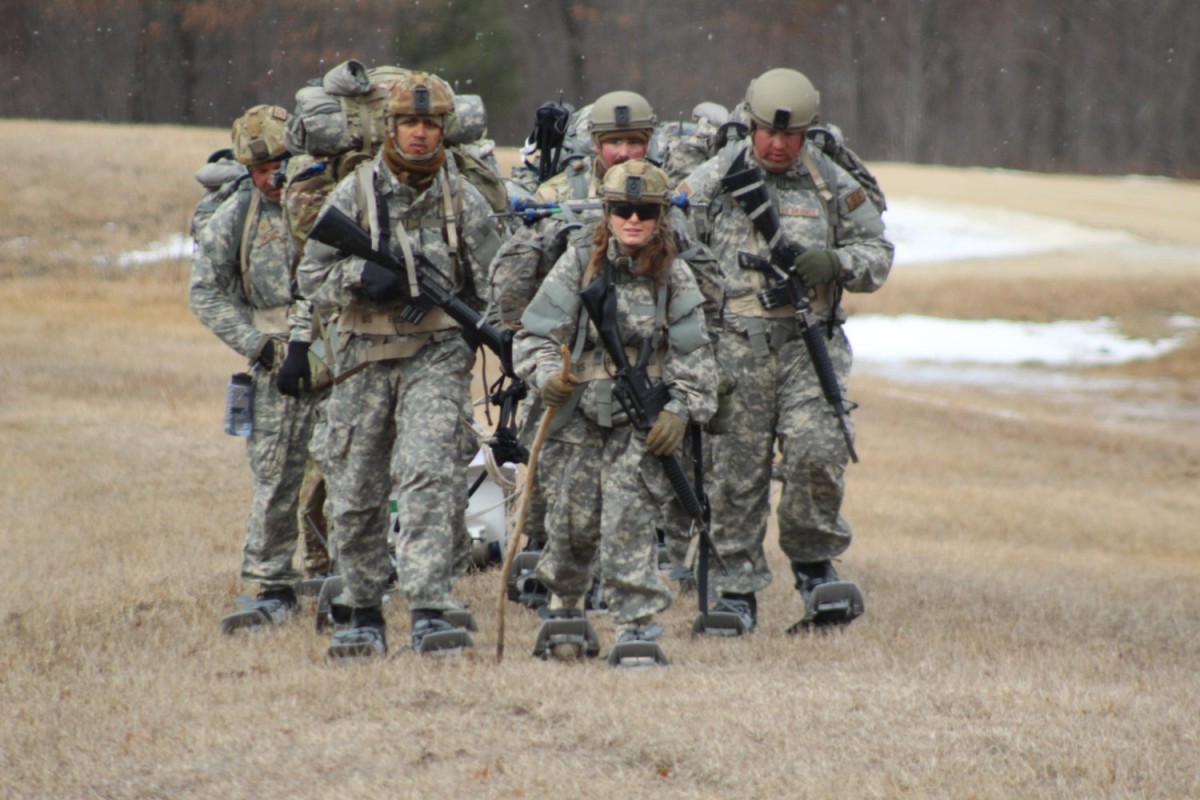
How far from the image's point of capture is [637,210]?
6246 millimetres

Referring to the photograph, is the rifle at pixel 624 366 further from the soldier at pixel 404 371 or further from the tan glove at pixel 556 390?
the soldier at pixel 404 371

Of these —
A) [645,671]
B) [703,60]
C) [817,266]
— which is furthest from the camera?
[703,60]

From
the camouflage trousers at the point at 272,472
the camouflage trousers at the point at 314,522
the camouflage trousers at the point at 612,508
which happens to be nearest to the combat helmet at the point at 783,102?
the camouflage trousers at the point at 612,508

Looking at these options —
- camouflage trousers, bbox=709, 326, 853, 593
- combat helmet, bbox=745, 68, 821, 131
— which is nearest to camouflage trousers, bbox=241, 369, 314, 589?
camouflage trousers, bbox=709, 326, 853, 593

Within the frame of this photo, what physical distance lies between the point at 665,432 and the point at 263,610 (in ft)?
7.80

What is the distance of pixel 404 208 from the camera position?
21.7ft

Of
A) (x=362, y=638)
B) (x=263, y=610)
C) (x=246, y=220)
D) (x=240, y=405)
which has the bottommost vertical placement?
(x=263, y=610)

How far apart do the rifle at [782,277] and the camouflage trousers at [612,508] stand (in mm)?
1232

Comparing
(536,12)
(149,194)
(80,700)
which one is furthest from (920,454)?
(536,12)

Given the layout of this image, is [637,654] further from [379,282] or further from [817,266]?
[817,266]

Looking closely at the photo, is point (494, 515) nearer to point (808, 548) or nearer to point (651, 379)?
point (808, 548)

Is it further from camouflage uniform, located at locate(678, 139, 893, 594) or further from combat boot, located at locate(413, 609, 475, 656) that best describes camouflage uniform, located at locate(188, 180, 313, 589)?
camouflage uniform, located at locate(678, 139, 893, 594)

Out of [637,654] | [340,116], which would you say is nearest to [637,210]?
[340,116]

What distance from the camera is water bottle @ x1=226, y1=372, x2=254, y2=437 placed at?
7590mm
